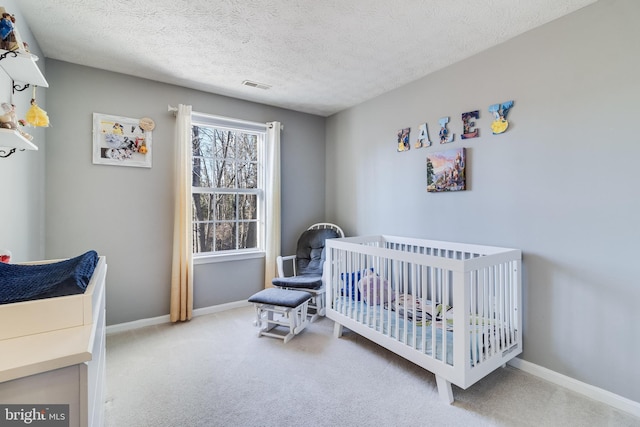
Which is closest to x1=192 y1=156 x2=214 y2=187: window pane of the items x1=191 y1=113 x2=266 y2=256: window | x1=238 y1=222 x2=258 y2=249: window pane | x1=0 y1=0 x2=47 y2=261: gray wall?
x1=191 y1=113 x2=266 y2=256: window

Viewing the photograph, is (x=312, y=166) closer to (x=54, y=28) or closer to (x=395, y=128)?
(x=395, y=128)

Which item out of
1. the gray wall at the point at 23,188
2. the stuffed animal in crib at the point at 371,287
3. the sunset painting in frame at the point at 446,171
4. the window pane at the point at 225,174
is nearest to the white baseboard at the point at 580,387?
the stuffed animal in crib at the point at 371,287

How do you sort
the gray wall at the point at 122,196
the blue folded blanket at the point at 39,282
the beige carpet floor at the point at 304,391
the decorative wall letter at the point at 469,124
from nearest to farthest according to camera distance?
the blue folded blanket at the point at 39,282 → the beige carpet floor at the point at 304,391 → the decorative wall letter at the point at 469,124 → the gray wall at the point at 122,196

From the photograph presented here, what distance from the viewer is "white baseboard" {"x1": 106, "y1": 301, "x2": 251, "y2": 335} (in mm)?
2725

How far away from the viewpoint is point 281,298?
2.59 metres

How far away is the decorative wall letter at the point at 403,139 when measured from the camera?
2.93 meters

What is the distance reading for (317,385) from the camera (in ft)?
6.27

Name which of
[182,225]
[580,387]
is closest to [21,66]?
[182,225]

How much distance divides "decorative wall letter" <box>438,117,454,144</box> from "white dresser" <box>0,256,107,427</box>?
263 centimetres

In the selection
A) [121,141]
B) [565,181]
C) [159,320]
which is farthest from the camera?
[159,320]

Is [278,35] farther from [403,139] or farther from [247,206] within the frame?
[247,206]

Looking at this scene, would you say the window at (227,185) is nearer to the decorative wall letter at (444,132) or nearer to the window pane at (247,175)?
the window pane at (247,175)

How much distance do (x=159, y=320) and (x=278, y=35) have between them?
281 cm

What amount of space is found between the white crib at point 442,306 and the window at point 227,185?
4.34 ft
